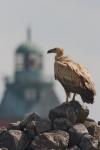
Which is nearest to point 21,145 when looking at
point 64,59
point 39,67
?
point 64,59

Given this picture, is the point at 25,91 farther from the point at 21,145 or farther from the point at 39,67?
the point at 21,145

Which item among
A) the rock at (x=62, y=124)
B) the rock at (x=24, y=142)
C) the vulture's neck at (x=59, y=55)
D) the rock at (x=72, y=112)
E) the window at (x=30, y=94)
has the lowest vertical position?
the window at (x=30, y=94)

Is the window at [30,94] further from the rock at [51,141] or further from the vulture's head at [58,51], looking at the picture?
the rock at [51,141]

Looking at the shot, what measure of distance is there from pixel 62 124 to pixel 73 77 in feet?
5.20

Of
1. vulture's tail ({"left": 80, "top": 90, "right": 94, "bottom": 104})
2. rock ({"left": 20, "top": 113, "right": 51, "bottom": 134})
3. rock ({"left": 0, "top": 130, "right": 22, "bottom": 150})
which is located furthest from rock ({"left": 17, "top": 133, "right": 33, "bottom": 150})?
vulture's tail ({"left": 80, "top": 90, "right": 94, "bottom": 104})

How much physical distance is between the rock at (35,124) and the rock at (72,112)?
72 centimetres

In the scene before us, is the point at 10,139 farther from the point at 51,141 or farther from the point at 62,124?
the point at 62,124

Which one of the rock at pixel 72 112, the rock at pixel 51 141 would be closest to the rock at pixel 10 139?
the rock at pixel 51 141

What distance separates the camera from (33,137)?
127ft

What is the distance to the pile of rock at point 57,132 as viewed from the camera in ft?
125

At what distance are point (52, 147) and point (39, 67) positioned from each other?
149 meters

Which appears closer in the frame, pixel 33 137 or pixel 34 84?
pixel 33 137

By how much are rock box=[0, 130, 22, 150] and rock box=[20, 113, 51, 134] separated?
47cm

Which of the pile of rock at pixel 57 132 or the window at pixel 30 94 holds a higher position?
the pile of rock at pixel 57 132
